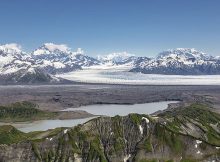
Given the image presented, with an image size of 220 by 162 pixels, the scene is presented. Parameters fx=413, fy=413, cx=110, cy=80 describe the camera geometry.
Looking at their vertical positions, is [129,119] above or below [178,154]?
above

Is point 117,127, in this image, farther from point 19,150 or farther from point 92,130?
point 19,150

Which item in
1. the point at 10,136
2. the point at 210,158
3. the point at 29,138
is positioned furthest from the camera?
the point at 10,136

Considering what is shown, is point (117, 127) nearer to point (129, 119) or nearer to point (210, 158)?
point (129, 119)

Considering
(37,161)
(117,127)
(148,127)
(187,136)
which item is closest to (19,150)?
(37,161)

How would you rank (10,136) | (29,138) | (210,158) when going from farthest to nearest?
(10,136), (29,138), (210,158)

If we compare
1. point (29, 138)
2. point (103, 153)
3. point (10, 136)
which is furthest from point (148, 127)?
point (10, 136)

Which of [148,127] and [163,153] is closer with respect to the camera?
[163,153]
